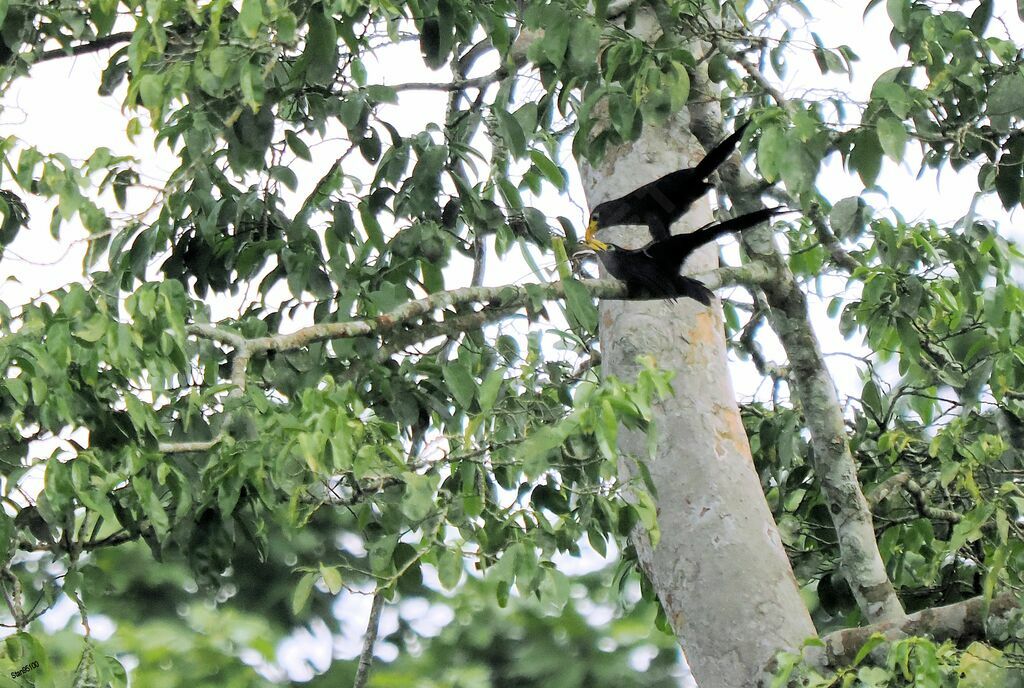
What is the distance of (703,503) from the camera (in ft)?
7.40

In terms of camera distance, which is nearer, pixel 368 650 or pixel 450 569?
pixel 450 569

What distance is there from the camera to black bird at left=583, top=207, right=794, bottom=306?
230 centimetres

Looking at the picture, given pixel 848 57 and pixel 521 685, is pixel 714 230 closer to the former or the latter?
pixel 848 57

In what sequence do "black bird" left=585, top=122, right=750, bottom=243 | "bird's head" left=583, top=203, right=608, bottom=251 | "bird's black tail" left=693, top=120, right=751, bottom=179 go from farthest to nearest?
"bird's head" left=583, top=203, right=608, bottom=251
"black bird" left=585, top=122, right=750, bottom=243
"bird's black tail" left=693, top=120, right=751, bottom=179

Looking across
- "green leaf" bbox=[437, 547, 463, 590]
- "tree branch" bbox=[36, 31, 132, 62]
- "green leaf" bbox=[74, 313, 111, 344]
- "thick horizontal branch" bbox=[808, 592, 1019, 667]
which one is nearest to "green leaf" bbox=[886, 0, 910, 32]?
"thick horizontal branch" bbox=[808, 592, 1019, 667]

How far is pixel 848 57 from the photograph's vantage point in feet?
8.05

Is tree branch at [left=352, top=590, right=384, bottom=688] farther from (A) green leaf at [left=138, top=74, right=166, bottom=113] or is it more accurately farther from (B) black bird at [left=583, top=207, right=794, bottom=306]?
(A) green leaf at [left=138, top=74, right=166, bottom=113]

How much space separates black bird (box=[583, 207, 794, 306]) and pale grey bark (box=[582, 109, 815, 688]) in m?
0.13

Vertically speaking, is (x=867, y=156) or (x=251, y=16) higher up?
(x=251, y=16)

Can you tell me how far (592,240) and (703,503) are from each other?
609mm

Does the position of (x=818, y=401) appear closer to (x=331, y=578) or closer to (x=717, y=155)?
(x=717, y=155)

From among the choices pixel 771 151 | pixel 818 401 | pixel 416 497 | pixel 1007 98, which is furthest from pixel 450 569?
pixel 1007 98

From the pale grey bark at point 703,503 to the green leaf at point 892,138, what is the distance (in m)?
0.74

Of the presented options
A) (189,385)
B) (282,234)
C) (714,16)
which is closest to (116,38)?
(282,234)
